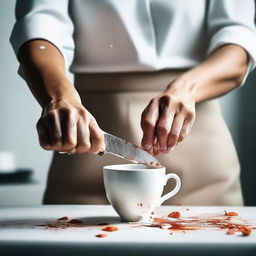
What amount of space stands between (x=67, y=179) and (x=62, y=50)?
0.24 m

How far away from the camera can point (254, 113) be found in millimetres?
1349

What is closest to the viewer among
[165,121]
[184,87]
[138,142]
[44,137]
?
[44,137]

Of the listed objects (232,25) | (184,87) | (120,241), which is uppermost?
(232,25)

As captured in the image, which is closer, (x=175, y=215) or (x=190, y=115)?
(x=175, y=215)

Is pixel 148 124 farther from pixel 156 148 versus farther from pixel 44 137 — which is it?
pixel 44 137

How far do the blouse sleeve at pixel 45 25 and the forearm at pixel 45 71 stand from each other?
14 millimetres

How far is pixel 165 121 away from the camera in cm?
69

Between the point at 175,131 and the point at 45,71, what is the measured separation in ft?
0.79

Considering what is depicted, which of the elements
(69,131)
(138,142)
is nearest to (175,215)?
(69,131)

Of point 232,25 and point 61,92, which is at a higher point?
point 232,25

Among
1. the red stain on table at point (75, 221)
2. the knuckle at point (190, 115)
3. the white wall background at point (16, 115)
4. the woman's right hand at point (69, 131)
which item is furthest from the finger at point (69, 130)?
the white wall background at point (16, 115)

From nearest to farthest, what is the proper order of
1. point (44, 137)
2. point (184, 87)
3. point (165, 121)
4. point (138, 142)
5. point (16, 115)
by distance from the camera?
1. point (44, 137)
2. point (165, 121)
3. point (184, 87)
4. point (138, 142)
5. point (16, 115)

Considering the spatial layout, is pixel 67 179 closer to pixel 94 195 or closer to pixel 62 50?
pixel 94 195

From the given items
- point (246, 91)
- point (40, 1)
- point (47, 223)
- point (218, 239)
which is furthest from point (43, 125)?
point (246, 91)
